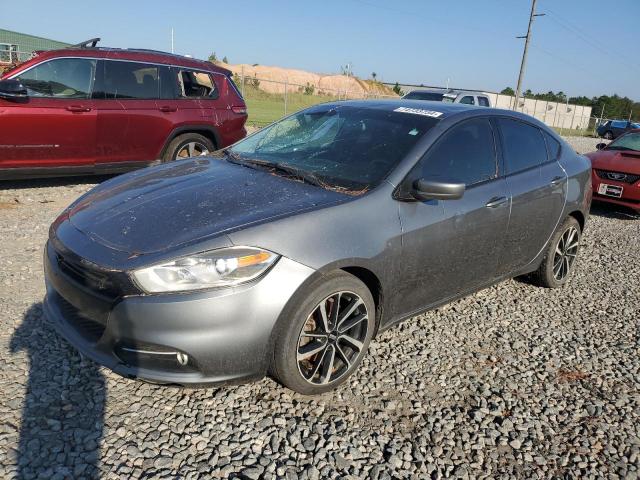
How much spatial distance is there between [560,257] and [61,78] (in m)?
6.25

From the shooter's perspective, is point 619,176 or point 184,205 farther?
point 619,176

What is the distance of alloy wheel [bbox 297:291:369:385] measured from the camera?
108 inches

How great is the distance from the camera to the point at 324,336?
2.80 metres

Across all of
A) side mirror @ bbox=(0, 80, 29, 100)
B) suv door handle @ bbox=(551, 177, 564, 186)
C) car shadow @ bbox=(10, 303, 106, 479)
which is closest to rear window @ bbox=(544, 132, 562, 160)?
suv door handle @ bbox=(551, 177, 564, 186)

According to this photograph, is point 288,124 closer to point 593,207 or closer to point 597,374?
point 597,374

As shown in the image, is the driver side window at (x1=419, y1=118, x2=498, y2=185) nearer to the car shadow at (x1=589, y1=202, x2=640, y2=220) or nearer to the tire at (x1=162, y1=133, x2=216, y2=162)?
the tire at (x1=162, y1=133, x2=216, y2=162)

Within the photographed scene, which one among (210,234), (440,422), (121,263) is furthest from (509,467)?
(121,263)

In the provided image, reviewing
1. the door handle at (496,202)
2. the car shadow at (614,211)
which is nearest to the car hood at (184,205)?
the door handle at (496,202)

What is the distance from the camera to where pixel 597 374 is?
11.3ft

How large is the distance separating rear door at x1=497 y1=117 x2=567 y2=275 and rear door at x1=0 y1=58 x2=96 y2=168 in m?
5.22

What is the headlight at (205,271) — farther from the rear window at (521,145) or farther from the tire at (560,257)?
the tire at (560,257)

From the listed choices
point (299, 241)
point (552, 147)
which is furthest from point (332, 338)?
point (552, 147)

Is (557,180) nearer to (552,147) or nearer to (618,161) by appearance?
(552,147)

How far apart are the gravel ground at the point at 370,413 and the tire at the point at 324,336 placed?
0.15m
